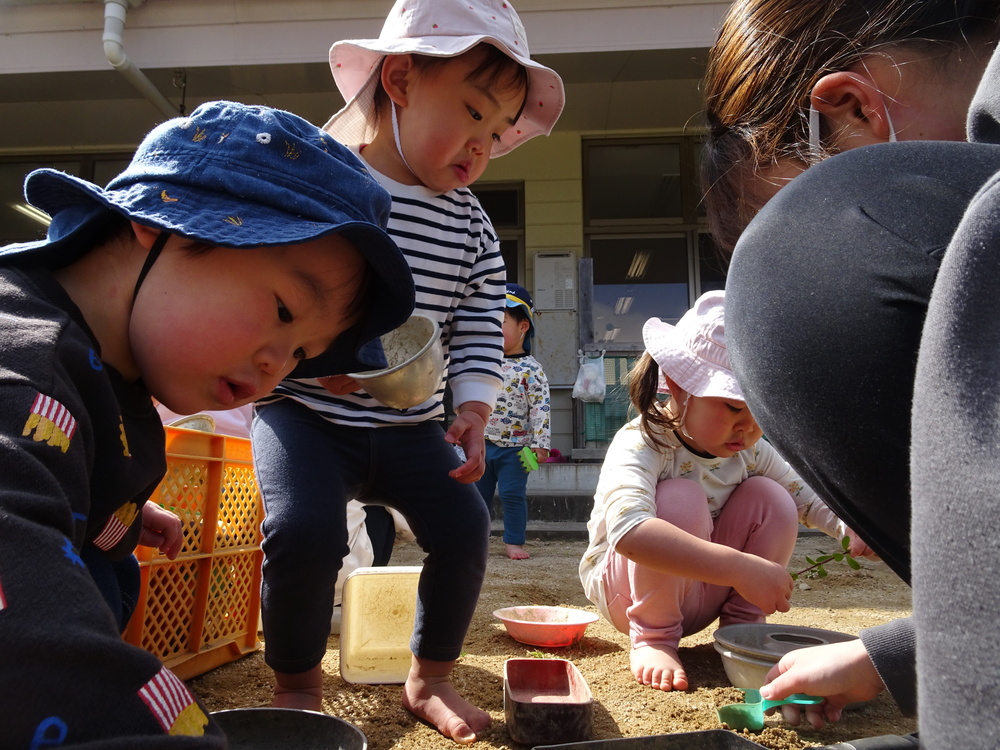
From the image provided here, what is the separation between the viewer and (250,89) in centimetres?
618

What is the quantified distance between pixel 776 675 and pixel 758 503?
706 millimetres

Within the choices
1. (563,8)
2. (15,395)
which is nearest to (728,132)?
(15,395)

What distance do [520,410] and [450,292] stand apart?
2.92m

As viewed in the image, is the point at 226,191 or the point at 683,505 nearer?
the point at 226,191

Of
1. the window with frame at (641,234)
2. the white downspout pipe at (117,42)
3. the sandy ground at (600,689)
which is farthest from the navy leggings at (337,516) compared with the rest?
the window with frame at (641,234)

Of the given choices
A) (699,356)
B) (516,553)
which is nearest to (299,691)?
(699,356)

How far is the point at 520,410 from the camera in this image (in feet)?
15.4

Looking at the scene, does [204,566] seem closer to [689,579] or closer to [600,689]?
[600,689]

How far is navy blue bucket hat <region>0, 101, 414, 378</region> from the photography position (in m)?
0.89

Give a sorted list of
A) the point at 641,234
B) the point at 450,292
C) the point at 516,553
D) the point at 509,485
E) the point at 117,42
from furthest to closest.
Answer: the point at 641,234 < the point at 117,42 < the point at 509,485 < the point at 516,553 < the point at 450,292

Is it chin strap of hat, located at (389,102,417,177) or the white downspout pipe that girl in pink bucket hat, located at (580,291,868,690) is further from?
the white downspout pipe

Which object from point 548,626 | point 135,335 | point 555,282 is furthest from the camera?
point 555,282

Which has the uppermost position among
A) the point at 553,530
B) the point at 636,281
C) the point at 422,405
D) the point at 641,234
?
the point at 641,234

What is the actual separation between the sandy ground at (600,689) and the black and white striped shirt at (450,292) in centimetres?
62
